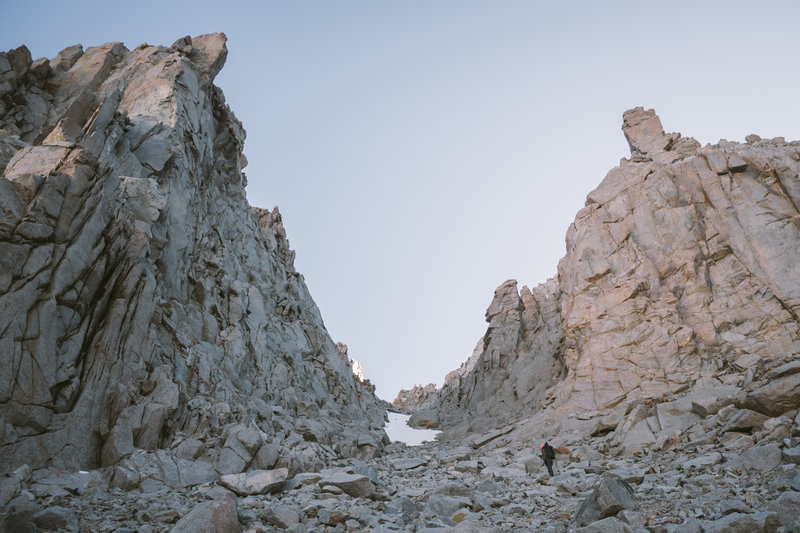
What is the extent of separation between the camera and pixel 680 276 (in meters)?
32.7

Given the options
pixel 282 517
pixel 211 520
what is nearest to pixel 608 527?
pixel 282 517

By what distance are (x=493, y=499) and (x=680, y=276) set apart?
26.0 m

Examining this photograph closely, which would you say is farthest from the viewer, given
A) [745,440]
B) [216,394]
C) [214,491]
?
[216,394]

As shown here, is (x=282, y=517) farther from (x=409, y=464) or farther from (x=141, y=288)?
(x=409, y=464)

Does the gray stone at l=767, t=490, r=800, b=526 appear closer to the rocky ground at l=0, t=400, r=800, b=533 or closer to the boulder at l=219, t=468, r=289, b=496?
the rocky ground at l=0, t=400, r=800, b=533

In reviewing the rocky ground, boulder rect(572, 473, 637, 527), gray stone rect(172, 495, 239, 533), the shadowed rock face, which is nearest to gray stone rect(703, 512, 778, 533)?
the rocky ground

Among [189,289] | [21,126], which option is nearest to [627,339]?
[189,289]

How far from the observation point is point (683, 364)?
96.5 feet

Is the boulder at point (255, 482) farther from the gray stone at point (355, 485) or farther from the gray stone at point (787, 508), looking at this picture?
the gray stone at point (787, 508)

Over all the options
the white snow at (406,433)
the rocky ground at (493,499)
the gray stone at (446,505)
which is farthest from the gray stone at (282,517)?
the white snow at (406,433)

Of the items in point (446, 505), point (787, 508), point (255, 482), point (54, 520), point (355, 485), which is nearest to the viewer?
point (787, 508)

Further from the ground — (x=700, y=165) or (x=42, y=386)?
(x=700, y=165)

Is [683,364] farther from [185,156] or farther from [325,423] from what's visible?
[185,156]

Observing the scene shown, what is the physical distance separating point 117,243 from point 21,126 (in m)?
21.4
